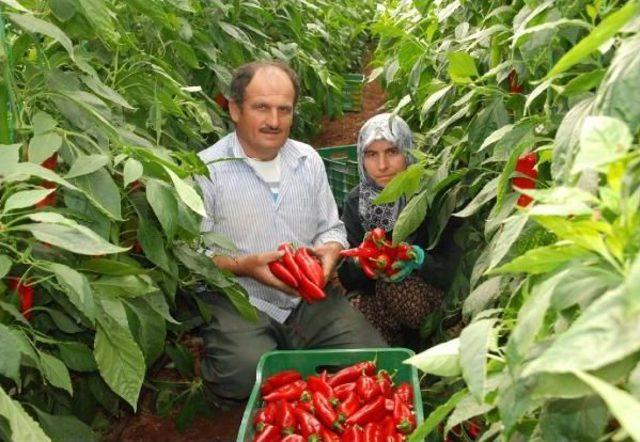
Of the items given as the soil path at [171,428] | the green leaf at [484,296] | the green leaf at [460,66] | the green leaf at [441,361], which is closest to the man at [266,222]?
the soil path at [171,428]

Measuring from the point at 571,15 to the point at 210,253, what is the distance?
74.4 inches

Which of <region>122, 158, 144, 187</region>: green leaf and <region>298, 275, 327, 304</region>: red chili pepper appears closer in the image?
<region>122, 158, 144, 187</region>: green leaf

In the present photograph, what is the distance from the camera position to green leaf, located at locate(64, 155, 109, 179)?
5.31ft

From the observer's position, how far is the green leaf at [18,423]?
115 cm

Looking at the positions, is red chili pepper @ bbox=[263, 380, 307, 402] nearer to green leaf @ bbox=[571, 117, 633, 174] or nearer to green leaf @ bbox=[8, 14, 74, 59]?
green leaf @ bbox=[8, 14, 74, 59]

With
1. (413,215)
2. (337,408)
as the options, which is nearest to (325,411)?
(337,408)

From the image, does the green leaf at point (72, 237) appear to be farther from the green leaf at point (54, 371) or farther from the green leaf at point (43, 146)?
the green leaf at point (54, 371)

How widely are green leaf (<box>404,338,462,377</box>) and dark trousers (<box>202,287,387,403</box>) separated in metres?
1.87

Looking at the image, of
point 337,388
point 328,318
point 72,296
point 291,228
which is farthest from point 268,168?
point 72,296

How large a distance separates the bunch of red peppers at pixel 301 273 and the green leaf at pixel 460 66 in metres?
1.07

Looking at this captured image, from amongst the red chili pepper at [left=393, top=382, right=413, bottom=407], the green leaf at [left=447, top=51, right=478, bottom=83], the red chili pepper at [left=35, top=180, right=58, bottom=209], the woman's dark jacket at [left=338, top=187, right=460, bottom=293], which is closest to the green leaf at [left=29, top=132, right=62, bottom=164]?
the red chili pepper at [left=35, top=180, right=58, bottom=209]

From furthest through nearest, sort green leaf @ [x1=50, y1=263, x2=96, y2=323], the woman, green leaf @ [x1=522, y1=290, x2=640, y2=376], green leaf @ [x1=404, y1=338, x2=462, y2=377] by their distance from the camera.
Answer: the woman
green leaf @ [x1=50, y1=263, x2=96, y2=323]
green leaf @ [x1=404, y1=338, x2=462, y2=377]
green leaf @ [x1=522, y1=290, x2=640, y2=376]

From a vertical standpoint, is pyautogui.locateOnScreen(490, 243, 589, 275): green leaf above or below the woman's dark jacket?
above

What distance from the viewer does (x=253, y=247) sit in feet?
10.4
